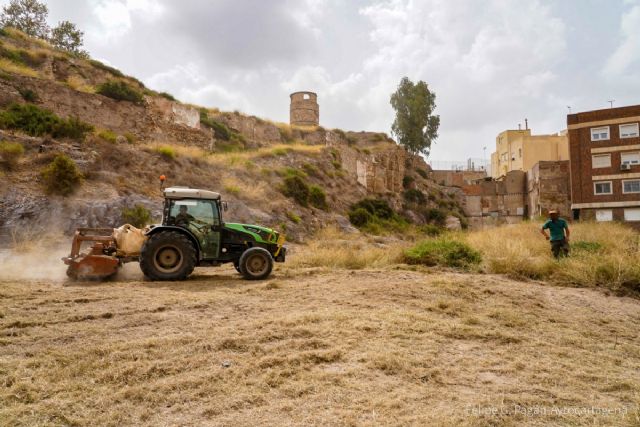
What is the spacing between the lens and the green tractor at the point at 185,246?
970 cm

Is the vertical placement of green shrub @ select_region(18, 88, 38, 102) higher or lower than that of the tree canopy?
lower

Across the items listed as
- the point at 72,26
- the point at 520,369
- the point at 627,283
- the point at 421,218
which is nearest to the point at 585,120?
the point at 421,218

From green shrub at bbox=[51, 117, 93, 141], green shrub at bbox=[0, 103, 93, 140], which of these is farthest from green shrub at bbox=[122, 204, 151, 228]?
green shrub at bbox=[0, 103, 93, 140]

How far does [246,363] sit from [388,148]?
43.7 m

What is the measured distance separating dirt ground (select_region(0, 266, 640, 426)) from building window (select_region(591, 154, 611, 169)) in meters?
32.1

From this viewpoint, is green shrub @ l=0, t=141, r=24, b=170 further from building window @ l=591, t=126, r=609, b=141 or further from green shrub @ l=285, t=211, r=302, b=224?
building window @ l=591, t=126, r=609, b=141

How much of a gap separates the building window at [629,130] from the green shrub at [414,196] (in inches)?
691

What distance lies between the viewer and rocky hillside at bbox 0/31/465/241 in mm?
15648

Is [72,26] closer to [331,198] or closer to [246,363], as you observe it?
[331,198]

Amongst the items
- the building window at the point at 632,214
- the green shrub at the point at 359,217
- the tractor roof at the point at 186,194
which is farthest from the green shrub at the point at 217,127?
the building window at the point at 632,214

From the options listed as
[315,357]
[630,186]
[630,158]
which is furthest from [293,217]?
[630,158]

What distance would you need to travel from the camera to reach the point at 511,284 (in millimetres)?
9961

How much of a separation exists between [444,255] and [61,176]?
12934 mm

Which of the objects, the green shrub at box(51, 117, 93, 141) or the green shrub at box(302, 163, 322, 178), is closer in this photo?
the green shrub at box(51, 117, 93, 141)
